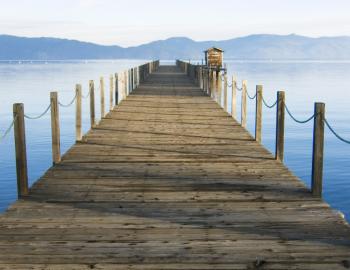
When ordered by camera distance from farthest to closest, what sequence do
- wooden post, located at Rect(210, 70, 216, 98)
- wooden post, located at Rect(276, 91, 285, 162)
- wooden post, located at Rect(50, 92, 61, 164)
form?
wooden post, located at Rect(210, 70, 216, 98), wooden post, located at Rect(276, 91, 285, 162), wooden post, located at Rect(50, 92, 61, 164)

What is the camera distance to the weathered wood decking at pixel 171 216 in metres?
5.11

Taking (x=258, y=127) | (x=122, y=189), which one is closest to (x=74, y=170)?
(x=122, y=189)

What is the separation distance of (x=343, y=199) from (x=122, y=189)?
36.8ft

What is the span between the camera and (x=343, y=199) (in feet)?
55.1

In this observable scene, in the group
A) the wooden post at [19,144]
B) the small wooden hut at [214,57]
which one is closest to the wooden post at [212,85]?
the wooden post at [19,144]

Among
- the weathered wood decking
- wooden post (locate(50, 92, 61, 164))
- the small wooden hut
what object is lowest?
the weathered wood decking

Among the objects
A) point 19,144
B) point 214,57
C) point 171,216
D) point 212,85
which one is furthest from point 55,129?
point 214,57

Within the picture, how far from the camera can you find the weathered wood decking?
5.11m

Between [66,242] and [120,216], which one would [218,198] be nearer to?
[120,216]

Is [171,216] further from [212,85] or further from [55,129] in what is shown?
[212,85]

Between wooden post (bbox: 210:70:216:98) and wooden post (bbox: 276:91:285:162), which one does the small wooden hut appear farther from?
wooden post (bbox: 276:91:285:162)

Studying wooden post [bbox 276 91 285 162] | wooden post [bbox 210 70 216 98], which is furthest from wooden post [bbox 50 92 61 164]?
wooden post [bbox 210 70 216 98]

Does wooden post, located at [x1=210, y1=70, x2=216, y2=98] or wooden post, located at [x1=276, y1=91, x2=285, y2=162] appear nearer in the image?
wooden post, located at [x1=276, y1=91, x2=285, y2=162]

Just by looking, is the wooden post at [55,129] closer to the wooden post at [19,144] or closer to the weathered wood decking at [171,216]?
the weathered wood decking at [171,216]
